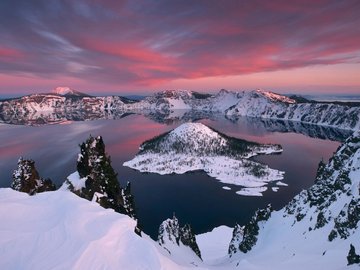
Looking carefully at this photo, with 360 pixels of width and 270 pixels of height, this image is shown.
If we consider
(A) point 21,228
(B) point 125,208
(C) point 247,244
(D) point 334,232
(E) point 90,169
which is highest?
(A) point 21,228

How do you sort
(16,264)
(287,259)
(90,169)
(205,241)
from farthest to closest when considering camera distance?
(205,241), (287,259), (90,169), (16,264)

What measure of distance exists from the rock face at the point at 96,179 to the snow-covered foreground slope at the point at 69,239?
21.9 metres

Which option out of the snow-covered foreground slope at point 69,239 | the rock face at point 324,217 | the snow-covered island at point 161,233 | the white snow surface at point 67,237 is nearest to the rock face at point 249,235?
the rock face at point 324,217

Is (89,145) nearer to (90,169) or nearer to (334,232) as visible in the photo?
(90,169)

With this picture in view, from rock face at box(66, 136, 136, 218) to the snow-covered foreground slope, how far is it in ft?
71.9

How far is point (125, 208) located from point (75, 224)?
1231 inches

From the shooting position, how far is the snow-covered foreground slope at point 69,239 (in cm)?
1861

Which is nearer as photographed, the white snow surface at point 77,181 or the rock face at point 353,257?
the rock face at point 353,257

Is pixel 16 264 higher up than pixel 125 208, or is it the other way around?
pixel 16 264

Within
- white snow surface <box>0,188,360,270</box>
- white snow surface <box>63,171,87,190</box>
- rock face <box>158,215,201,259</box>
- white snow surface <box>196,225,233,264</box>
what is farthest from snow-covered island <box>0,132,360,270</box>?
white snow surface <box>63,171,87,190</box>

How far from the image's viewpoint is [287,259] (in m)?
53.6

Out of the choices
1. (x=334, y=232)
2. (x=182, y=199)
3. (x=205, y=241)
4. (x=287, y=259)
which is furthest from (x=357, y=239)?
(x=182, y=199)

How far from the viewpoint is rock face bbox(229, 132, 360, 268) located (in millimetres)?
50438

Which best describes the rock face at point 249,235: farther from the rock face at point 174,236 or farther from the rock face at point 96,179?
the rock face at point 96,179
